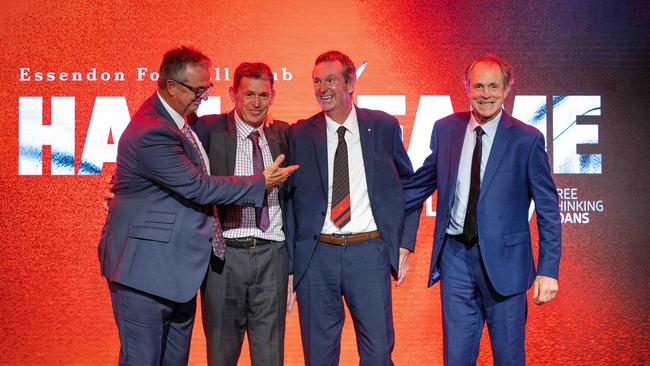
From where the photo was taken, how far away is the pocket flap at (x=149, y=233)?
2773mm

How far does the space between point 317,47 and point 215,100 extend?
0.72 metres

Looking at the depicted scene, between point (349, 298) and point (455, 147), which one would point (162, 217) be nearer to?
point (349, 298)

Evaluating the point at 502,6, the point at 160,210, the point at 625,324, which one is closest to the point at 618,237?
the point at 625,324

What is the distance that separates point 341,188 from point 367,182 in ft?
0.41

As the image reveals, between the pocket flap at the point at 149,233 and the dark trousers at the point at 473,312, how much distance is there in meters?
1.24

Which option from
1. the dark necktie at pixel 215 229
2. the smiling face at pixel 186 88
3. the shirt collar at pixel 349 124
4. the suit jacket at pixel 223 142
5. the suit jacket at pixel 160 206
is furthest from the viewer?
the shirt collar at pixel 349 124

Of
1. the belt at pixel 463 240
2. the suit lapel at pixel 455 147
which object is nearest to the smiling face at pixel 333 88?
the suit lapel at pixel 455 147

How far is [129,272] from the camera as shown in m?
2.76

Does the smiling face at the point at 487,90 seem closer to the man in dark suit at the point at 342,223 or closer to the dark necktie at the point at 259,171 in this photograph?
the man in dark suit at the point at 342,223

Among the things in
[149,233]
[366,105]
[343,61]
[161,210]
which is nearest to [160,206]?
[161,210]

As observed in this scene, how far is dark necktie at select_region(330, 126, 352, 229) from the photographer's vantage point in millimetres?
3205

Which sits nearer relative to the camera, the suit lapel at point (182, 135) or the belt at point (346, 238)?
the suit lapel at point (182, 135)

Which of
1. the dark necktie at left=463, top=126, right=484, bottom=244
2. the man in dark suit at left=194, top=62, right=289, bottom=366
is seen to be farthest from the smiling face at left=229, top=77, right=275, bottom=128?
the dark necktie at left=463, top=126, right=484, bottom=244

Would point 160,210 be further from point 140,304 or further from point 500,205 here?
point 500,205
